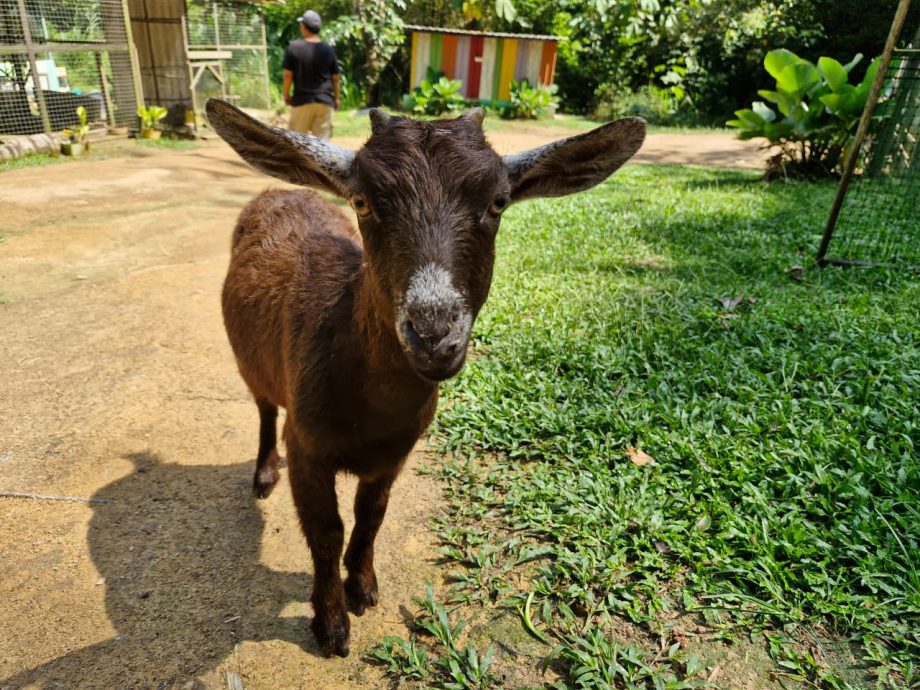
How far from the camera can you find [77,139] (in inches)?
476

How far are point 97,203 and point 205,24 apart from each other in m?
9.77

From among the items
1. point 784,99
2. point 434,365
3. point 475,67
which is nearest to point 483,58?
point 475,67

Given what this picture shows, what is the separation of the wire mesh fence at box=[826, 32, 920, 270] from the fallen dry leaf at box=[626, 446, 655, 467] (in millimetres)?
4063

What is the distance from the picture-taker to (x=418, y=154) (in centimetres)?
220

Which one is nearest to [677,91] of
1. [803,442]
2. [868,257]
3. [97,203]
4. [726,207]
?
[726,207]

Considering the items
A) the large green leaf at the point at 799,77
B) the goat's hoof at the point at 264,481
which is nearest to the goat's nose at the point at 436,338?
the goat's hoof at the point at 264,481

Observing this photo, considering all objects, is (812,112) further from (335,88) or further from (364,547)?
(364,547)

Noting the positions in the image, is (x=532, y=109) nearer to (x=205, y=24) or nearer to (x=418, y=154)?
(x=205, y=24)

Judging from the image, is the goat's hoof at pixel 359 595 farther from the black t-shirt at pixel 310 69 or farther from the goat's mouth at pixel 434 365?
the black t-shirt at pixel 310 69

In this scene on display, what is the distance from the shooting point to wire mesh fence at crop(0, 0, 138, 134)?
37.4 ft

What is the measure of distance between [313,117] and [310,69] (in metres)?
0.72

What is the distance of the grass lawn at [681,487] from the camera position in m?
2.58

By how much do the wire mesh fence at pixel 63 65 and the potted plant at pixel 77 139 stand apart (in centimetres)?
56

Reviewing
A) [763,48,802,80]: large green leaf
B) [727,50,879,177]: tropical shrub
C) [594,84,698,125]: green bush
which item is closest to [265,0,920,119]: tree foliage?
[594,84,698,125]: green bush
